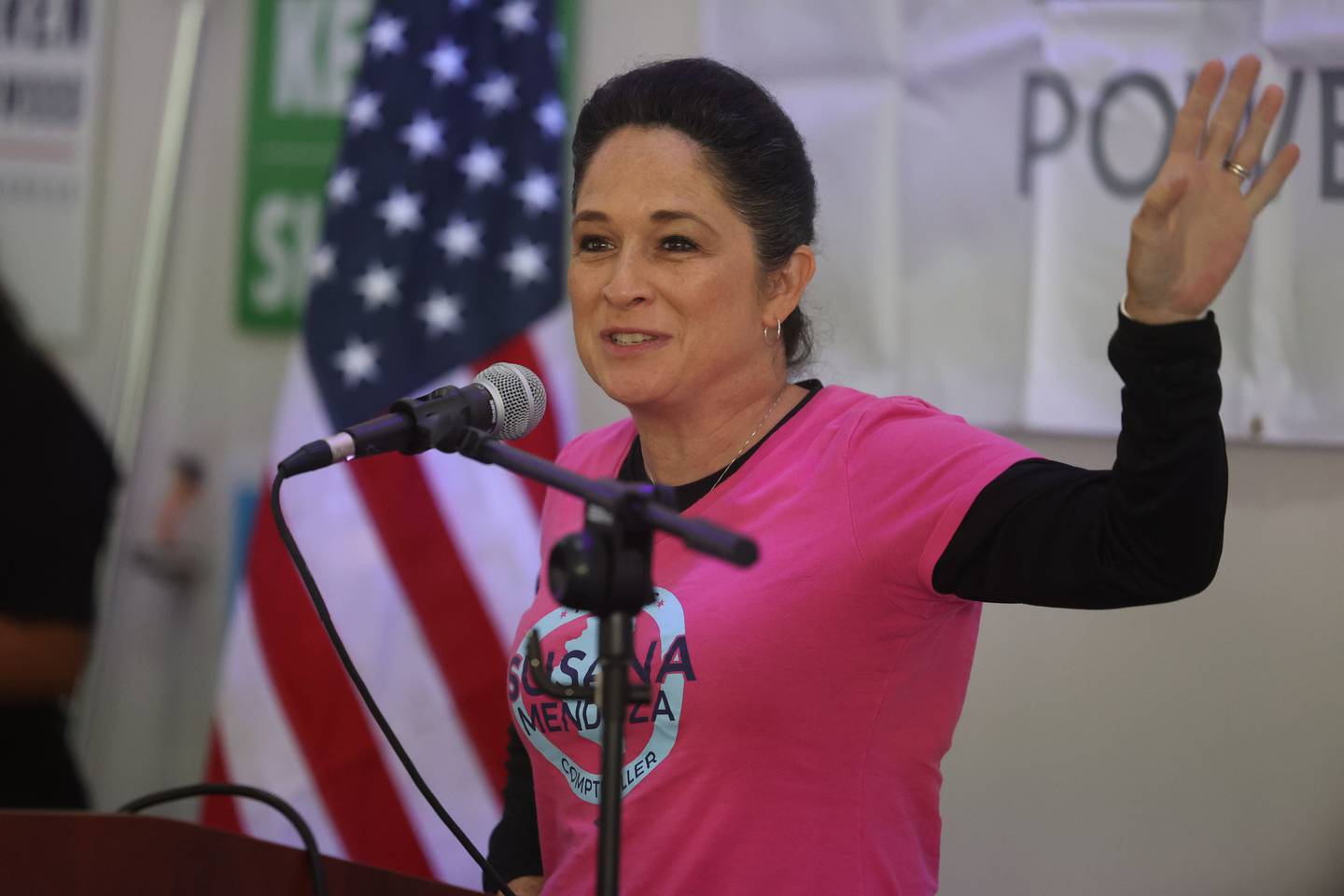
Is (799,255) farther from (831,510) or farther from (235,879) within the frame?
(235,879)

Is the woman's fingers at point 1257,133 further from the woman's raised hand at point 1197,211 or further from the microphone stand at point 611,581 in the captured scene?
the microphone stand at point 611,581

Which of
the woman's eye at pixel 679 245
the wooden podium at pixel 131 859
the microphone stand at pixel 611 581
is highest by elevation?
the woman's eye at pixel 679 245

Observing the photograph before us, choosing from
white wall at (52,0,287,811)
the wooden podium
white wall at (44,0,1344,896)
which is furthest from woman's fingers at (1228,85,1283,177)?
white wall at (52,0,287,811)

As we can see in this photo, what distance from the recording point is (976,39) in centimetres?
220

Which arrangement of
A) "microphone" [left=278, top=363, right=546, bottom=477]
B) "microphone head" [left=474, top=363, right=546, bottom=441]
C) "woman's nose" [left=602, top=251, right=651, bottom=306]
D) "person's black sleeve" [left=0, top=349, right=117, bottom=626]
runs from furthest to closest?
"person's black sleeve" [left=0, top=349, right=117, bottom=626]
"woman's nose" [left=602, top=251, right=651, bottom=306]
"microphone head" [left=474, top=363, right=546, bottom=441]
"microphone" [left=278, top=363, right=546, bottom=477]

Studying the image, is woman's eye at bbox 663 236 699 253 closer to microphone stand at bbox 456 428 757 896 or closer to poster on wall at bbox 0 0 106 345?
microphone stand at bbox 456 428 757 896

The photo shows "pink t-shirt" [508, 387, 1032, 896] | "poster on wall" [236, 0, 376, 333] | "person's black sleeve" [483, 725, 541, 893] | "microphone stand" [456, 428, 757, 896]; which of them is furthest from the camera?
"poster on wall" [236, 0, 376, 333]

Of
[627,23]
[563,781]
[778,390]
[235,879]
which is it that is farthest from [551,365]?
[235,879]

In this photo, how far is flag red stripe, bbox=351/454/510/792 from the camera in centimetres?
234

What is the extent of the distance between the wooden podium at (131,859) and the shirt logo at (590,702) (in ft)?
0.77

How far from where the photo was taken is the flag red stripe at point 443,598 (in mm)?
2344

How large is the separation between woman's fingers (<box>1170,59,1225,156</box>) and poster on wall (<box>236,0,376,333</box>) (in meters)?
2.01

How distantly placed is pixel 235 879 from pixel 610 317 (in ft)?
2.29

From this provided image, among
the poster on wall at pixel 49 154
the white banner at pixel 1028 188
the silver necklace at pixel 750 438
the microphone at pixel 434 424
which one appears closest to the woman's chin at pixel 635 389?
the silver necklace at pixel 750 438
